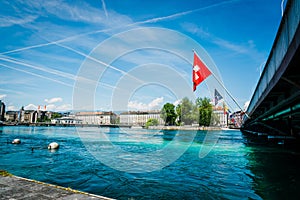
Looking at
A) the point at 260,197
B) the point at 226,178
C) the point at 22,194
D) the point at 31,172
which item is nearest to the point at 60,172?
the point at 31,172

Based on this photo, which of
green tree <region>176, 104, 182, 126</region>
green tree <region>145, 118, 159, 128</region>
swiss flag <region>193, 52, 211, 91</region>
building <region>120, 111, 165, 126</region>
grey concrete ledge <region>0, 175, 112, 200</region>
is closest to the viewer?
grey concrete ledge <region>0, 175, 112, 200</region>

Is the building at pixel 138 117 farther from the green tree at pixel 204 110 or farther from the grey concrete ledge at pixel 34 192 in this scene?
the grey concrete ledge at pixel 34 192

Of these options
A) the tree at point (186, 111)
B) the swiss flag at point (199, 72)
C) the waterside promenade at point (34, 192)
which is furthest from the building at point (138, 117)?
the waterside promenade at point (34, 192)

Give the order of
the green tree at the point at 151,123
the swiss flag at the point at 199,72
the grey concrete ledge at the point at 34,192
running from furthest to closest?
the green tree at the point at 151,123
the swiss flag at the point at 199,72
the grey concrete ledge at the point at 34,192

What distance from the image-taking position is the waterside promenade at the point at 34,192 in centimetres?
602

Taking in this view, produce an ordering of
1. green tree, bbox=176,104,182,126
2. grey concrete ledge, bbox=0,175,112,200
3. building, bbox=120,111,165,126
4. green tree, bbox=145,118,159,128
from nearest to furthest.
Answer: grey concrete ledge, bbox=0,175,112,200
green tree, bbox=176,104,182,126
green tree, bbox=145,118,159,128
building, bbox=120,111,165,126

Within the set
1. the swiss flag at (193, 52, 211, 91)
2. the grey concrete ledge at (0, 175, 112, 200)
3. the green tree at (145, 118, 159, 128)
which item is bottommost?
the grey concrete ledge at (0, 175, 112, 200)

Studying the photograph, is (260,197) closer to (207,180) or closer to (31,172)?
(207,180)

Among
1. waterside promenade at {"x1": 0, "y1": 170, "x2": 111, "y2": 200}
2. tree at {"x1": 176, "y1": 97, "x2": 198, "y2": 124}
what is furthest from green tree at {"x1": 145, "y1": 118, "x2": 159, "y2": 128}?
waterside promenade at {"x1": 0, "y1": 170, "x2": 111, "y2": 200}

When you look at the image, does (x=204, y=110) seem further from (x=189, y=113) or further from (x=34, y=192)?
(x=34, y=192)

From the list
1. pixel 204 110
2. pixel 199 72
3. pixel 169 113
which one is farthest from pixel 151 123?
pixel 199 72

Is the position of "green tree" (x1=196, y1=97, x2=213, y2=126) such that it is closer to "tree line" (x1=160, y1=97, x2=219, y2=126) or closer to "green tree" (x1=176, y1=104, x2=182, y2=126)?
"tree line" (x1=160, y1=97, x2=219, y2=126)

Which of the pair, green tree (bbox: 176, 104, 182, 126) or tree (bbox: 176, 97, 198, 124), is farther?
green tree (bbox: 176, 104, 182, 126)

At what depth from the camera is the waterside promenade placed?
602 centimetres
